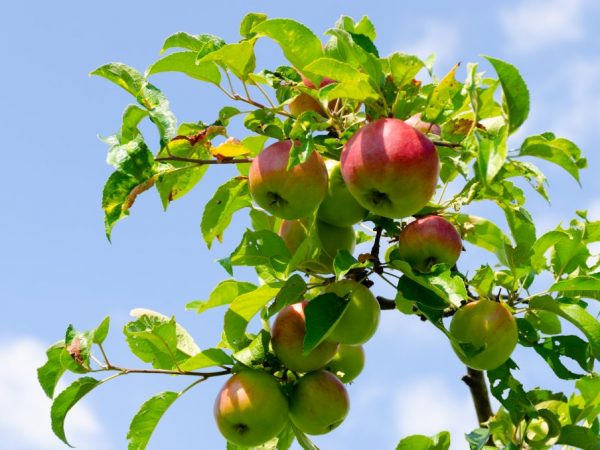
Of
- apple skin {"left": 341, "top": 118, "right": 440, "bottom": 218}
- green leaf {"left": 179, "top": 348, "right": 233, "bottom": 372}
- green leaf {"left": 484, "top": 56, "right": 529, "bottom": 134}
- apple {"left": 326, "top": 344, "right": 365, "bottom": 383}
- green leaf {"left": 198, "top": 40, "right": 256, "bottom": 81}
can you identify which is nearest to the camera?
green leaf {"left": 484, "top": 56, "right": 529, "bottom": 134}

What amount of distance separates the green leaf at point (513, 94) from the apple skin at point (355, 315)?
737 mm

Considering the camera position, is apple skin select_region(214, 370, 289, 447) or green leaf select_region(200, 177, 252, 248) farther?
Result: green leaf select_region(200, 177, 252, 248)

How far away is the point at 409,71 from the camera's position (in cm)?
→ 239

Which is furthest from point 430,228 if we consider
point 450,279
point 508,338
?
point 508,338

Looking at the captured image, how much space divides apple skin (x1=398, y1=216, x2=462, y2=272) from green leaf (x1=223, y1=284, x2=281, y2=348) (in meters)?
0.42

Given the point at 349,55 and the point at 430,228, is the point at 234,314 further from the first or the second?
the point at 349,55

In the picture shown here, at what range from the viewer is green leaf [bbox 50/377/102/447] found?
2805mm

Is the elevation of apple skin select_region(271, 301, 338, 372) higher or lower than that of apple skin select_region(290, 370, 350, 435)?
higher

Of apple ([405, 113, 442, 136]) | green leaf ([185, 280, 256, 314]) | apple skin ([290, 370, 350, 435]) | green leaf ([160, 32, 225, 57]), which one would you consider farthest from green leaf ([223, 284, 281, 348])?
green leaf ([160, 32, 225, 57])

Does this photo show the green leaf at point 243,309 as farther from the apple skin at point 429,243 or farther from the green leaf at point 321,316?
the apple skin at point 429,243

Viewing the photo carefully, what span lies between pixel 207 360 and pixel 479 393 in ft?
3.39

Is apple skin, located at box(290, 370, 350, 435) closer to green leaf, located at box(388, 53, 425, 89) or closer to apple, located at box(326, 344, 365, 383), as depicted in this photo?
apple, located at box(326, 344, 365, 383)

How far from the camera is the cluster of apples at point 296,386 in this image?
265cm

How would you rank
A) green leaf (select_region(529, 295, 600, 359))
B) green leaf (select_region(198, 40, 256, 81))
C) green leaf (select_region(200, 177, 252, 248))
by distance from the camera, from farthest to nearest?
green leaf (select_region(200, 177, 252, 248)) < green leaf (select_region(529, 295, 600, 359)) < green leaf (select_region(198, 40, 256, 81))
